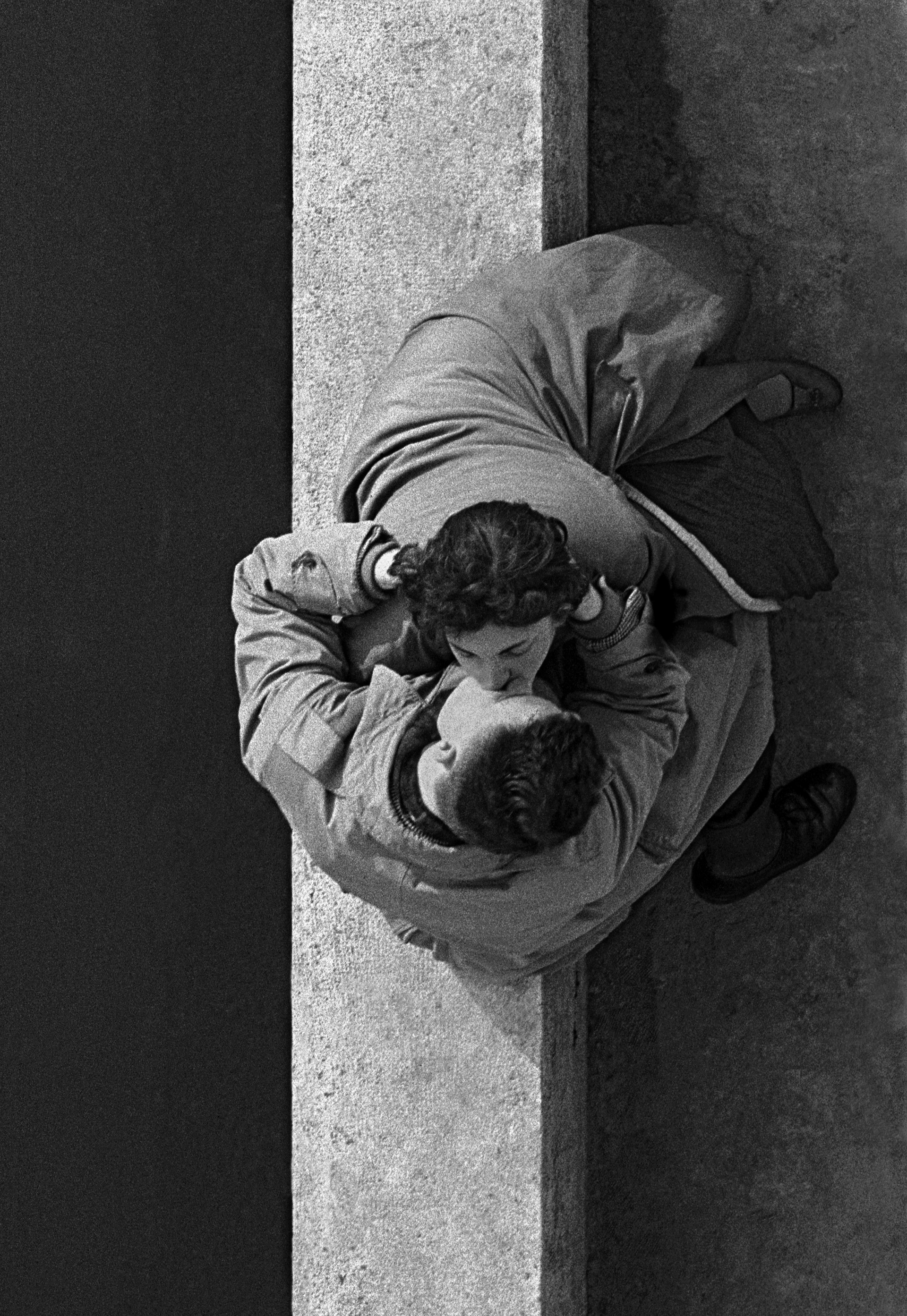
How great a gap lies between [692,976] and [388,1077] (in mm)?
677

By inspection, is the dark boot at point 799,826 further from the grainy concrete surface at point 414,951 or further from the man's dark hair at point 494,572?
the man's dark hair at point 494,572

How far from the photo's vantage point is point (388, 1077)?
3.20 meters

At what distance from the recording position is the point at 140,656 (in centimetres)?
378

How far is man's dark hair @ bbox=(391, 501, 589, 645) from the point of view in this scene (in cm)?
223

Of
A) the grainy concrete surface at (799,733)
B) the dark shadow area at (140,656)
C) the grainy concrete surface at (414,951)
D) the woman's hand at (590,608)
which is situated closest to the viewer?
the woman's hand at (590,608)

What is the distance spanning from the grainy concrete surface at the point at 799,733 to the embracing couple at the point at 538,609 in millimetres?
351

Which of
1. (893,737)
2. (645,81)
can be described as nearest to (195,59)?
(645,81)

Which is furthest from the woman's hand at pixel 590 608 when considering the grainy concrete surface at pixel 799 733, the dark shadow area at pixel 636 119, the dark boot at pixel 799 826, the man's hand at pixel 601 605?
the dark shadow area at pixel 636 119

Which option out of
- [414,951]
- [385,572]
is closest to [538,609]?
[385,572]

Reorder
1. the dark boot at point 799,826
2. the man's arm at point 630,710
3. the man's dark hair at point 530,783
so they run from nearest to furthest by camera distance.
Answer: the man's dark hair at point 530,783
the man's arm at point 630,710
the dark boot at point 799,826

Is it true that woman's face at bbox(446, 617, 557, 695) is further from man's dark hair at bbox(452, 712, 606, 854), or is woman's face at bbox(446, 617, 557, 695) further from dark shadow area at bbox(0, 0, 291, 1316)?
dark shadow area at bbox(0, 0, 291, 1316)

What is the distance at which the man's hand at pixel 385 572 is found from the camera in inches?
98.3

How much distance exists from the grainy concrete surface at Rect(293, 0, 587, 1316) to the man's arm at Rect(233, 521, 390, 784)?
25.9 inches

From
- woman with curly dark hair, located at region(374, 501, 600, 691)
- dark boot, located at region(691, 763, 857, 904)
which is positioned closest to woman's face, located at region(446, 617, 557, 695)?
woman with curly dark hair, located at region(374, 501, 600, 691)
